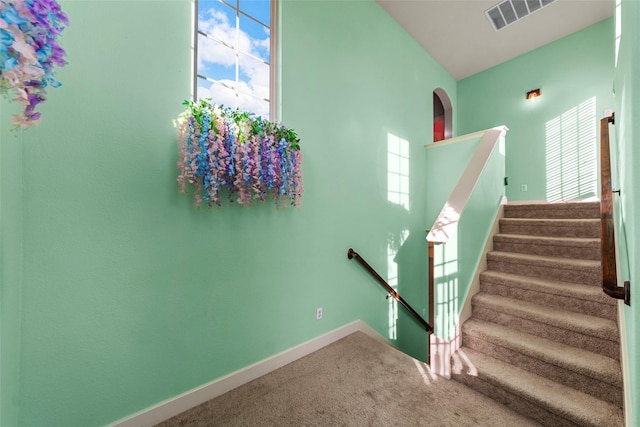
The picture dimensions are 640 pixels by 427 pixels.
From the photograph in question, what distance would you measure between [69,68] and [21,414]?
160 centimetres

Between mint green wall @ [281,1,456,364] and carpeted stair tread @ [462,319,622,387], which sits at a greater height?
mint green wall @ [281,1,456,364]

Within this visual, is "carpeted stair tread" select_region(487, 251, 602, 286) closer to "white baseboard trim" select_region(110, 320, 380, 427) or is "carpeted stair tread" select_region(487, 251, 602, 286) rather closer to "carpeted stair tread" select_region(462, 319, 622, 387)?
"carpeted stair tread" select_region(462, 319, 622, 387)

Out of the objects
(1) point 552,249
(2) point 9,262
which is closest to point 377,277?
(1) point 552,249

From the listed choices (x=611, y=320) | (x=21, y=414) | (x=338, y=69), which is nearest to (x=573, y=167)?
(x=611, y=320)

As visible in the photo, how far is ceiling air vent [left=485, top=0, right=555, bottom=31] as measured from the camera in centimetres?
326

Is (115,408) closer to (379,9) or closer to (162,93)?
(162,93)

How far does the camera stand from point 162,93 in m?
1.50

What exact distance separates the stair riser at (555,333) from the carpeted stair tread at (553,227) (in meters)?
1.24

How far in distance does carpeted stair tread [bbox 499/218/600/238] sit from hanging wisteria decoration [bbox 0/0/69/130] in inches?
150

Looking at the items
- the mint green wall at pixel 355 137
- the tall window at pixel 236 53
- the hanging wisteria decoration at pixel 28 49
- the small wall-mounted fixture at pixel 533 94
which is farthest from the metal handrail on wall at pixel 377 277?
the small wall-mounted fixture at pixel 533 94

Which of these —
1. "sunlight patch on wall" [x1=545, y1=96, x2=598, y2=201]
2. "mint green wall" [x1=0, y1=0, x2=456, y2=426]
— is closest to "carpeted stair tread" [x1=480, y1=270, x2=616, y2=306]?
"mint green wall" [x1=0, y1=0, x2=456, y2=426]

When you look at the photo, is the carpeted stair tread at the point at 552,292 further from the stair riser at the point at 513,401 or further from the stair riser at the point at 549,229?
the stair riser at the point at 513,401

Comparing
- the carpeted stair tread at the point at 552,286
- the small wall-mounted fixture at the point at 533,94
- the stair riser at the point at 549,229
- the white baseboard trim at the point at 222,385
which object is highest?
the small wall-mounted fixture at the point at 533,94

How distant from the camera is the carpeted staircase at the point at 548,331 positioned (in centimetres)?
156
